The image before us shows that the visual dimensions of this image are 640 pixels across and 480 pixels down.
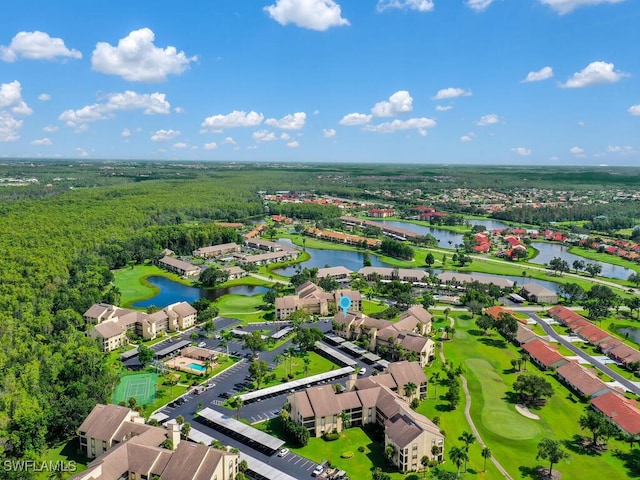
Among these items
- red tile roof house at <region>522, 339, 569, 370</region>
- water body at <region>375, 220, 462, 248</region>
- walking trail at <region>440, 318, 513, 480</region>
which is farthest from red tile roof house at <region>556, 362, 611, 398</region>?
water body at <region>375, 220, 462, 248</region>

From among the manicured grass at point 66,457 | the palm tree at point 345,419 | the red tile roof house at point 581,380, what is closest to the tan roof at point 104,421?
the manicured grass at point 66,457

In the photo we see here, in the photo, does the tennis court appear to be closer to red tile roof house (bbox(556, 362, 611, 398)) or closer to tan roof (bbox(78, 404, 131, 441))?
tan roof (bbox(78, 404, 131, 441))

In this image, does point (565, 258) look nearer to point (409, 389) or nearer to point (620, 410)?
point (620, 410)

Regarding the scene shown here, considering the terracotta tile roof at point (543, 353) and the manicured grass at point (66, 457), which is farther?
the terracotta tile roof at point (543, 353)

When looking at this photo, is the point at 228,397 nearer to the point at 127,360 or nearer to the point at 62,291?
the point at 127,360

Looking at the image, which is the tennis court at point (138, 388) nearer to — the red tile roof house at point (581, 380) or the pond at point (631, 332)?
the red tile roof house at point (581, 380)

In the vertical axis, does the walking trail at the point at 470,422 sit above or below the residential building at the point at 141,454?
below

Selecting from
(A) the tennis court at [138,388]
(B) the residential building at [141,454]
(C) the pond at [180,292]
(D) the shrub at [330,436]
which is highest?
(B) the residential building at [141,454]
